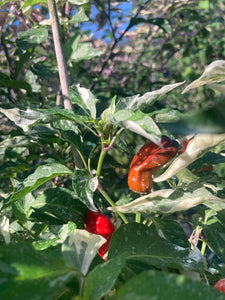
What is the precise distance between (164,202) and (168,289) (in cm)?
19

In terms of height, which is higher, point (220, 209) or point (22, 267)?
point (22, 267)

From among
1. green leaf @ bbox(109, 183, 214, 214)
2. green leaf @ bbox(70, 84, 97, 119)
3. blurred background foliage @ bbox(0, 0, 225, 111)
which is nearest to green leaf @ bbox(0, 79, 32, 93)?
blurred background foliage @ bbox(0, 0, 225, 111)

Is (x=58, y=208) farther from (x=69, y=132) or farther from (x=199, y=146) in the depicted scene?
(x=199, y=146)

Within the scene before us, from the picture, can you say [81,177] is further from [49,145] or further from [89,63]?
[89,63]

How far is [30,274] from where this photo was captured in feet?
1.11

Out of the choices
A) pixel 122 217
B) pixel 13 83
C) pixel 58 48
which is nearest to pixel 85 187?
pixel 122 217

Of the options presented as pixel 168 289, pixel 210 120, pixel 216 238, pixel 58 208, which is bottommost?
pixel 216 238

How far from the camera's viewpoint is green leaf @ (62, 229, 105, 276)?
401mm

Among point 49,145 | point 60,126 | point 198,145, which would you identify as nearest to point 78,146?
point 60,126

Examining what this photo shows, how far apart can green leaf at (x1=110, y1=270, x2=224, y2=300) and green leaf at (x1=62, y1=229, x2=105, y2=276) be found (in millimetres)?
95

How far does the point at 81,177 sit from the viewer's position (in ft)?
1.91

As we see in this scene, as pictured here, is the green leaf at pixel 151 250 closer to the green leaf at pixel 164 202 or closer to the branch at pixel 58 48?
the green leaf at pixel 164 202

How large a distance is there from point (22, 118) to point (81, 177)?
129 mm

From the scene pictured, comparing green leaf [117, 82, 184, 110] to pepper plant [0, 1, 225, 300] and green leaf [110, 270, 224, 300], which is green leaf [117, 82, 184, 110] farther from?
green leaf [110, 270, 224, 300]
